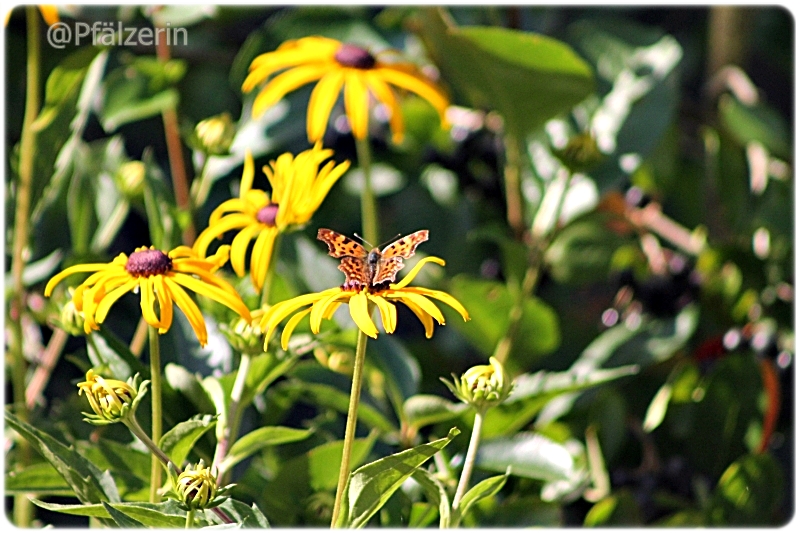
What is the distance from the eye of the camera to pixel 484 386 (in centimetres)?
50

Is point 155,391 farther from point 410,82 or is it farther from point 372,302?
point 410,82

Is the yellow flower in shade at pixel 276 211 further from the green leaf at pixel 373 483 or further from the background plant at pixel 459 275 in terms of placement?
the green leaf at pixel 373 483

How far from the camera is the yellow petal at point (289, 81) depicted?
0.75 m

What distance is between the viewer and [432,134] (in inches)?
40.9

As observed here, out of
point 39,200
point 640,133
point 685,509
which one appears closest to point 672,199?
point 640,133

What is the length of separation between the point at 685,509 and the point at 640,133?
36 cm

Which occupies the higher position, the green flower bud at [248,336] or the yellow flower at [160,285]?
the yellow flower at [160,285]

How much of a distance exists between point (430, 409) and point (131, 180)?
0.35m

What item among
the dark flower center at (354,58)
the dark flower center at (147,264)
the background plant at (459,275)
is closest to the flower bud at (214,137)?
the background plant at (459,275)

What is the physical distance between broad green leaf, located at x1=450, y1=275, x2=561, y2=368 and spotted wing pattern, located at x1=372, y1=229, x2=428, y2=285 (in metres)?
0.32

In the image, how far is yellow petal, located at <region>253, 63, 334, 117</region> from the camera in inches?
29.5

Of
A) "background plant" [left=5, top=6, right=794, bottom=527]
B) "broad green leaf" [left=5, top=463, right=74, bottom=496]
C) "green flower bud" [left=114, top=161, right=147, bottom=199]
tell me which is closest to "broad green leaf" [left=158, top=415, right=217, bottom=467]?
"background plant" [left=5, top=6, right=794, bottom=527]

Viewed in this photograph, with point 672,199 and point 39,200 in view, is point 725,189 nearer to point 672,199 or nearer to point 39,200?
point 672,199

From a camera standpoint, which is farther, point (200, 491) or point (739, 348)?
point (739, 348)
